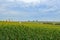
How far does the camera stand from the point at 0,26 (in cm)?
2539

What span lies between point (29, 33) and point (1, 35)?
139 inches

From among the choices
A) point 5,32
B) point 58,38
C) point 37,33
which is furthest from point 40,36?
point 5,32

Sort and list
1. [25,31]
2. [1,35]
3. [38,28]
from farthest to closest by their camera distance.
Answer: [38,28] < [25,31] < [1,35]

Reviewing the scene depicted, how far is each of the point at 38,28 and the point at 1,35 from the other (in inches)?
221

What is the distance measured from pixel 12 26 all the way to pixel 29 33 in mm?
2083

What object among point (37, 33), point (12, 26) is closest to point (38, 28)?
point (37, 33)

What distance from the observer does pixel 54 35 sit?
89.7ft

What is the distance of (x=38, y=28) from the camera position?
2794 centimetres

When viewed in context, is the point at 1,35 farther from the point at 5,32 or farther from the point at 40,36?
the point at 40,36

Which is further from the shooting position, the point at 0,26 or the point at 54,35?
the point at 54,35

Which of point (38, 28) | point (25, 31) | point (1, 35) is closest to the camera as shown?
point (1, 35)

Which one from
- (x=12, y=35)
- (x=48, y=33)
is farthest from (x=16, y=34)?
(x=48, y=33)

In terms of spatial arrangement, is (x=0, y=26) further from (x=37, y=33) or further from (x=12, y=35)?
(x=37, y=33)

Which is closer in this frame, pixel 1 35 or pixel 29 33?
pixel 1 35
